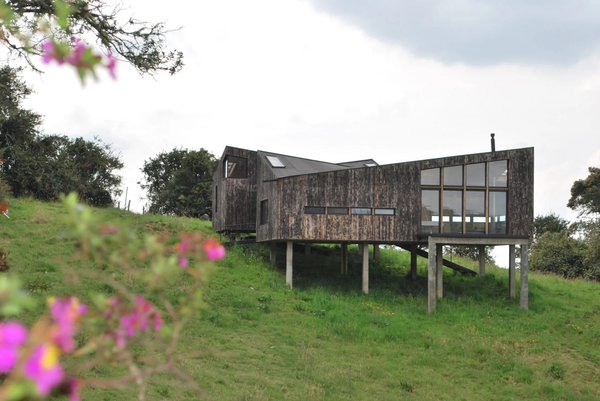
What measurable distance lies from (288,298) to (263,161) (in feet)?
26.7

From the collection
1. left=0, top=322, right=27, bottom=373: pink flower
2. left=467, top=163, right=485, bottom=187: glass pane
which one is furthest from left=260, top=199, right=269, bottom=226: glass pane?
left=0, top=322, right=27, bottom=373: pink flower

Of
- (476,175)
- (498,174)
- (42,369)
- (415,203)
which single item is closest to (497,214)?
(498,174)

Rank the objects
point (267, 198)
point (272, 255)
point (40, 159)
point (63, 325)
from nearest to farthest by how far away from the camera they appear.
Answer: point (63, 325) < point (267, 198) < point (272, 255) < point (40, 159)

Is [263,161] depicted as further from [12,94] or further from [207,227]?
[12,94]

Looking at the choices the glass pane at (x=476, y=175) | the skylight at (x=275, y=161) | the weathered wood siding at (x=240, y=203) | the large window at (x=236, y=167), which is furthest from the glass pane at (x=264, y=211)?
the glass pane at (x=476, y=175)

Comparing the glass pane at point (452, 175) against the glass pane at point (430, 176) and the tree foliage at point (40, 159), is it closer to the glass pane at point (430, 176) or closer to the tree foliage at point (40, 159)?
the glass pane at point (430, 176)

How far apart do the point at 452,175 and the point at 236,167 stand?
11.9 m

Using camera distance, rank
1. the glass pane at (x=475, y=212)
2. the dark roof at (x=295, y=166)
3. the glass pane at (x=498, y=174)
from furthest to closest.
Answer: the dark roof at (x=295, y=166)
the glass pane at (x=498, y=174)
the glass pane at (x=475, y=212)

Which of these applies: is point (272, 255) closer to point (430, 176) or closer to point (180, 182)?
point (430, 176)

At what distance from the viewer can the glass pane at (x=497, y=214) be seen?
79.0 ft

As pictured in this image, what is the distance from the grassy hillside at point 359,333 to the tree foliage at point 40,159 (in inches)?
278

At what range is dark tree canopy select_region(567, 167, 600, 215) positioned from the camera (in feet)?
123

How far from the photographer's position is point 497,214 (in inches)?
952

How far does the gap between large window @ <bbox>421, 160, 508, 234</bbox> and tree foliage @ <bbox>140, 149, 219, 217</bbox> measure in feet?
89.6
